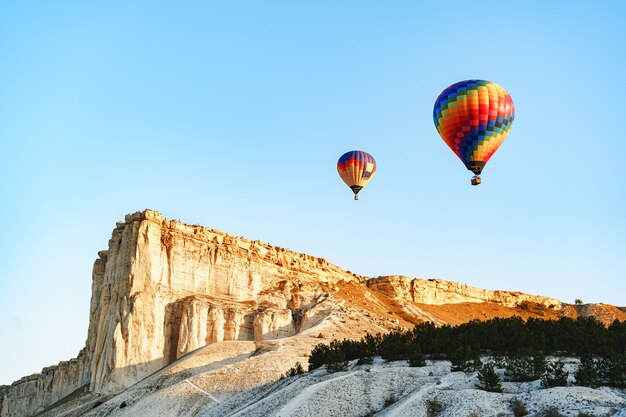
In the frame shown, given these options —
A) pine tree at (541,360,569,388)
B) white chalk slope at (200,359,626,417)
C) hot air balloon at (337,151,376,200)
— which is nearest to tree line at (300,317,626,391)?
pine tree at (541,360,569,388)

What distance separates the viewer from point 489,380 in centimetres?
4238

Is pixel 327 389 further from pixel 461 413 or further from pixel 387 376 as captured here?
pixel 461 413

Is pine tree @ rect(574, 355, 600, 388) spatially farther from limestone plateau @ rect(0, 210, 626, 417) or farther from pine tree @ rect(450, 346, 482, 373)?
limestone plateau @ rect(0, 210, 626, 417)

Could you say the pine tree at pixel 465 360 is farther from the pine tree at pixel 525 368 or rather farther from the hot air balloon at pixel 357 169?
the hot air balloon at pixel 357 169

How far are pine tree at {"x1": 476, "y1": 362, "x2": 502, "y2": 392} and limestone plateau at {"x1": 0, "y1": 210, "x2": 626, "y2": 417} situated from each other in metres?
21.5

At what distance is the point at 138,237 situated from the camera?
85.8 m

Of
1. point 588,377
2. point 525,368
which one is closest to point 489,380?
point 525,368

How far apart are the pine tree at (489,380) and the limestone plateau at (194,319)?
70.6 feet

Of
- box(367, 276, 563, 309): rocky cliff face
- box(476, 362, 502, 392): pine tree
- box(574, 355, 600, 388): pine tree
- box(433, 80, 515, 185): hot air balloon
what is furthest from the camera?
box(367, 276, 563, 309): rocky cliff face

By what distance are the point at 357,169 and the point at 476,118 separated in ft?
65.3

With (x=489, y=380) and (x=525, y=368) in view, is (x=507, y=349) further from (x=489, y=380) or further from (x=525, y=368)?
(x=489, y=380)

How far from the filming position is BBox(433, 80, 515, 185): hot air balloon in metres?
54.6

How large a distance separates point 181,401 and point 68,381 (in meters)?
43.4

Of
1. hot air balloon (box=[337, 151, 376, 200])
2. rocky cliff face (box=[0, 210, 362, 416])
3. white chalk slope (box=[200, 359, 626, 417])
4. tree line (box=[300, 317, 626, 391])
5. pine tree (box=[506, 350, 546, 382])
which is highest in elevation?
hot air balloon (box=[337, 151, 376, 200])
